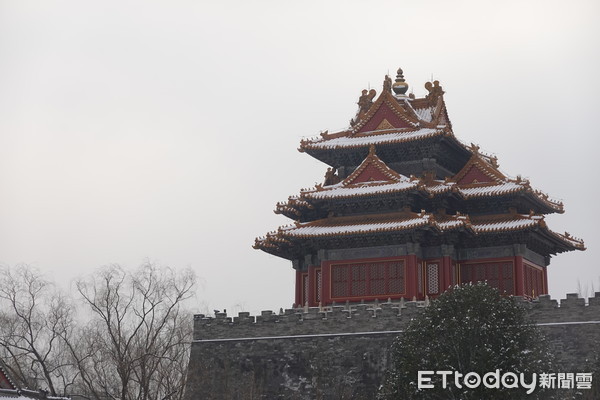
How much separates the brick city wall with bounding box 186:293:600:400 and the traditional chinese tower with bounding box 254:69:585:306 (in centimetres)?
211

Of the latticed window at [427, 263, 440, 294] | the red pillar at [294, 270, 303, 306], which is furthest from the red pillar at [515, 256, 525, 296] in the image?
the red pillar at [294, 270, 303, 306]

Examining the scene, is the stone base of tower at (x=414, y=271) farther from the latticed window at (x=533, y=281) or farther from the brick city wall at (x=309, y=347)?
the brick city wall at (x=309, y=347)

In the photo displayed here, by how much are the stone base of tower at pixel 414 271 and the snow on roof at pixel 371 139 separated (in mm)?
4239

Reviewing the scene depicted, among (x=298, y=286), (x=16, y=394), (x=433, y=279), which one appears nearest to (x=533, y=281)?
(x=433, y=279)

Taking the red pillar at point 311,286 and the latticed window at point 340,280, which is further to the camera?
the red pillar at point 311,286

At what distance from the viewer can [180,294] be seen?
3647 centimetres

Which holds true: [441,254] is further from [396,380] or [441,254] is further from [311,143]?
[396,380]

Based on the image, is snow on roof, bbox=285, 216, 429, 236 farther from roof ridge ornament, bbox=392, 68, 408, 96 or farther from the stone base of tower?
roof ridge ornament, bbox=392, 68, 408, 96

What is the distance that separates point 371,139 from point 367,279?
5792 mm

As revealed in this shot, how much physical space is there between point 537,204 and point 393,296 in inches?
277

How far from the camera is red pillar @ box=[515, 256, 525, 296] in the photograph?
33250mm

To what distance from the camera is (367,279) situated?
33812mm

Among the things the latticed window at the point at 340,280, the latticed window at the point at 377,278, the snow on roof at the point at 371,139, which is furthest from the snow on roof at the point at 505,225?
the latticed window at the point at 340,280

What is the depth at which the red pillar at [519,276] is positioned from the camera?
33250 millimetres
